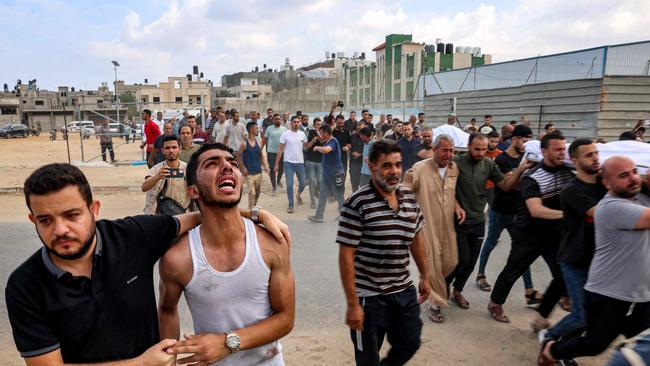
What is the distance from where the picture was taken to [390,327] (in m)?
3.02

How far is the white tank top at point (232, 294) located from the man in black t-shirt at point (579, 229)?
2512mm

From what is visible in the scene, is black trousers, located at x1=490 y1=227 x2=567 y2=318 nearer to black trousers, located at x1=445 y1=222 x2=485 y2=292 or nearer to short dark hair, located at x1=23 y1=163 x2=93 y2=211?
black trousers, located at x1=445 y1=222 x2=485 y2=292

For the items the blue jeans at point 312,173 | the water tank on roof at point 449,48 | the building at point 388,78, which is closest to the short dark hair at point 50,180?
the blue jeans at point 312,173

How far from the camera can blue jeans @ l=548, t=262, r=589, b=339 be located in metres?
3.34

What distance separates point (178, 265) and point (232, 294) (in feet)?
0.88

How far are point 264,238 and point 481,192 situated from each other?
10.2 ft

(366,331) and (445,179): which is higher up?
(445,179)

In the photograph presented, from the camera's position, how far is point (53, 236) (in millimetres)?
1571

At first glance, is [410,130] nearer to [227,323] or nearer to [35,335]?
[227,323]

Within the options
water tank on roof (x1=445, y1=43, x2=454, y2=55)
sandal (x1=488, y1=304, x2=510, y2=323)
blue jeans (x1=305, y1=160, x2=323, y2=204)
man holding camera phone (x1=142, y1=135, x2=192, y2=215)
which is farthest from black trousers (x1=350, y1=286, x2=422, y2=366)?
water tank on roof (x1=445, y1=43, x2=454, y2=55)

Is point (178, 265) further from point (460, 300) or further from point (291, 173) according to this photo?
point (291, 173)

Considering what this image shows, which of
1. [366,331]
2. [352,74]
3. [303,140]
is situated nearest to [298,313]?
[366,331]

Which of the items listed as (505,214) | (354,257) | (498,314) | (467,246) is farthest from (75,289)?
(505,214)

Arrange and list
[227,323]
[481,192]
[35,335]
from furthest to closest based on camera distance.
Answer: [481,192] < [227,323] < [35,335]
